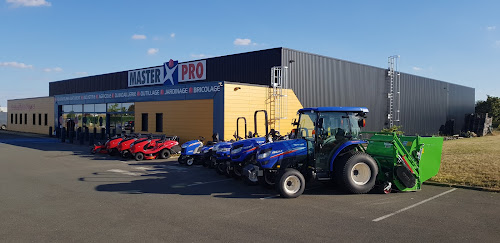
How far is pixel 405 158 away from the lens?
884cm

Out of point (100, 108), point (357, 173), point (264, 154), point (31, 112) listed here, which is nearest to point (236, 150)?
point (264, 154)

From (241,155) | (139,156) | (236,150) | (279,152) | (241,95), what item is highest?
(241,95)

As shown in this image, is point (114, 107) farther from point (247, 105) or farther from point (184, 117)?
point (247, 105)

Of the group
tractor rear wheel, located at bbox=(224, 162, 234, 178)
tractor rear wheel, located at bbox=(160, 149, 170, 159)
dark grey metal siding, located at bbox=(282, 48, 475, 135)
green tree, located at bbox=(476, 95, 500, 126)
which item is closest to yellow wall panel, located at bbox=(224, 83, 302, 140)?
dark grey metal siding, located at bbox=(282, 48, 475, 135)

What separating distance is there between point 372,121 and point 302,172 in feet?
66.9

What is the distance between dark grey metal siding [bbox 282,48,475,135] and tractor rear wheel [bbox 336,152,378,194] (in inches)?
520

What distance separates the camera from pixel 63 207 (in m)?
7.19

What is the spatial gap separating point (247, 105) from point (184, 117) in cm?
379

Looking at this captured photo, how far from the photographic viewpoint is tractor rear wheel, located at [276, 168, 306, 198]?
316 inches

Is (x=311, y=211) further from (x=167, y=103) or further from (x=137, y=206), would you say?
(x=167, y=103)

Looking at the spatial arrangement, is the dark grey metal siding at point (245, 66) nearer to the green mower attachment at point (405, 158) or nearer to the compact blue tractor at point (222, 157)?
the compact blue tractor at point (222, 157)

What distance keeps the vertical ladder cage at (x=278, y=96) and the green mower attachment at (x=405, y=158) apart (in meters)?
11.1

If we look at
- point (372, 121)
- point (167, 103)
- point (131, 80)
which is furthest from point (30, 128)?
point (372, 121)

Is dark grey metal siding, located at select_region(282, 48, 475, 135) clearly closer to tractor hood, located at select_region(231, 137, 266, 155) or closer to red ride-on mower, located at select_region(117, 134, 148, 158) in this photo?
red ride-on mower, located at select_region(117, 134, 148, 158)
